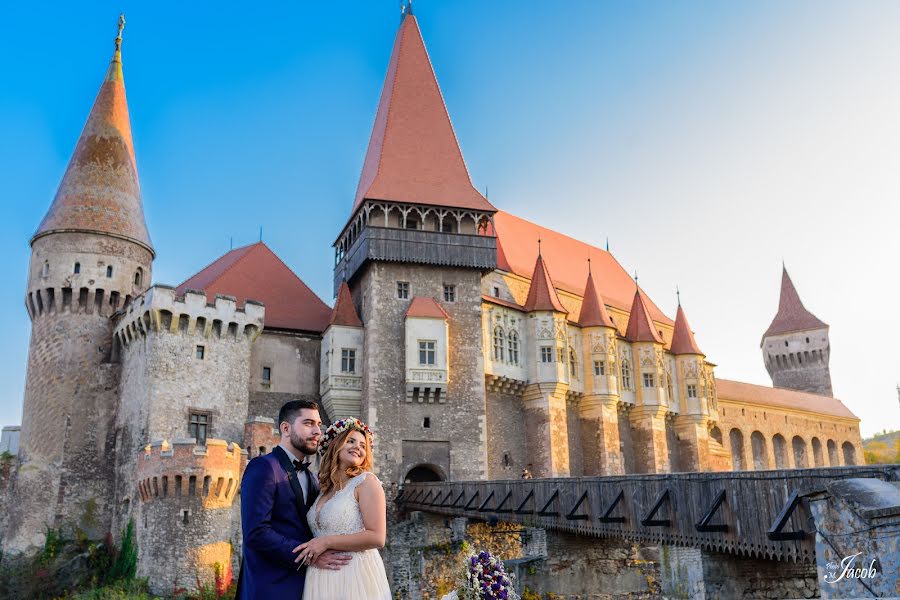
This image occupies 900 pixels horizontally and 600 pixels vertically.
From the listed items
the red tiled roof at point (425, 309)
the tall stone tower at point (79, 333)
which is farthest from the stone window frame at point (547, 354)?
the tall stone tower at point (79, 333)

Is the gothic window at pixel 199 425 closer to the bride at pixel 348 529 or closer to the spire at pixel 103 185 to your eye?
the spire at pixel 103 185

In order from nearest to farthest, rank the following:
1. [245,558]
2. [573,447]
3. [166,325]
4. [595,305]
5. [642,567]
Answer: [245,558]
[642,567]
[166,325]
[573,447]
[595,305]

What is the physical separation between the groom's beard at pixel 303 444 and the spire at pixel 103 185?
26.7 metres

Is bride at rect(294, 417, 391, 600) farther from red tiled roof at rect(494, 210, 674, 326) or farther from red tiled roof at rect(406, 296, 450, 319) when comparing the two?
red tiled roof at rect(494, 210, 674, 326)

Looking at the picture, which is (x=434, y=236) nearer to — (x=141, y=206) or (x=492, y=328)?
(x=492, y=328)

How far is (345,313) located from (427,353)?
3.44 m

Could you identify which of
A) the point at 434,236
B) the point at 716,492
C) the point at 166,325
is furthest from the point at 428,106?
the point at 716,492

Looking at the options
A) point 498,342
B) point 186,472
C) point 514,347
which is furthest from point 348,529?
point 514,347

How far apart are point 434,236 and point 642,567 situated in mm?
15468

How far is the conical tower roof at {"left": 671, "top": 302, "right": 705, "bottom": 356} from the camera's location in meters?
39.6

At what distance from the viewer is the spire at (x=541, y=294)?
32875 millimetres

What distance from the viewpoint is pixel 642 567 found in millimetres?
18641

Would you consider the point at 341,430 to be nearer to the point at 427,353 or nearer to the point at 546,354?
the point at 427,353

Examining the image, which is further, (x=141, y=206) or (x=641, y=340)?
(x=641, y=340)
